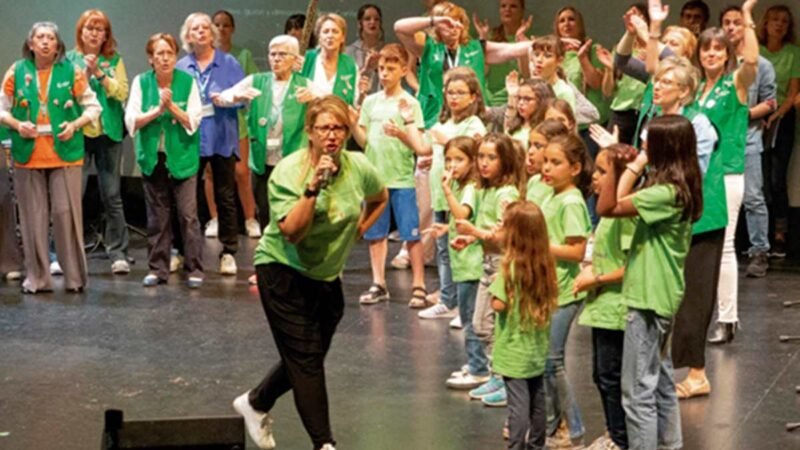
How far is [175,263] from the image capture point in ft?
28.2

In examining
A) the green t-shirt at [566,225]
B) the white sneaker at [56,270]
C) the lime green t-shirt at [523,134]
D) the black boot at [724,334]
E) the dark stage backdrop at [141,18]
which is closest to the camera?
the green t-shirt at [566,225]

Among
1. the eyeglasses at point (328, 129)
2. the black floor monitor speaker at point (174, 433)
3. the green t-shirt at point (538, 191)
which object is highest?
the eyeglasses at point (328, 129)

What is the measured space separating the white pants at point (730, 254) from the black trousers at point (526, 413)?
Answer: 63.3 inches

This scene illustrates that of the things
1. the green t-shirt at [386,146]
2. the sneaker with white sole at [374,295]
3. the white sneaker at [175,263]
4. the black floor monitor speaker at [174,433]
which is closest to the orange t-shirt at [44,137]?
the white sneaker at [175,263]

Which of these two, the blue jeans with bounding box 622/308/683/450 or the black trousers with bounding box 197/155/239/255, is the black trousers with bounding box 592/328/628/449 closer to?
the blue jeans with bounding box 622/308/683/450

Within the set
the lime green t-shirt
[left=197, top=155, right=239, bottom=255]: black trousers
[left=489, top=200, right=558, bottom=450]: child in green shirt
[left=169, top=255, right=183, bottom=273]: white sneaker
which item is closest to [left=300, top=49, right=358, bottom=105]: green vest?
[left=197, top=155, right=239, bottom=255]: black trousers

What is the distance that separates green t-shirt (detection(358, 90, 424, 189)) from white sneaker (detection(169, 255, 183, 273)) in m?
1.61

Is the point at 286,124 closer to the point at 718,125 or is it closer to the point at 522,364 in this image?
the point at 718,125

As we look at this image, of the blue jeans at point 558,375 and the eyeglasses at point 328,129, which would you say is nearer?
the eyeglasses at point 328,129

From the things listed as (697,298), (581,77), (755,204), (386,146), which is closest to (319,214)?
(697,298)

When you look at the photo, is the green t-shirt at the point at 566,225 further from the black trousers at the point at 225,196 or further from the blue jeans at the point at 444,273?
the black trousers at the point at 225,196

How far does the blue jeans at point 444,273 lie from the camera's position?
6789mm

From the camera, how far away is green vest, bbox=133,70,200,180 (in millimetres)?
8031

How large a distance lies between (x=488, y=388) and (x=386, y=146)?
209cm
